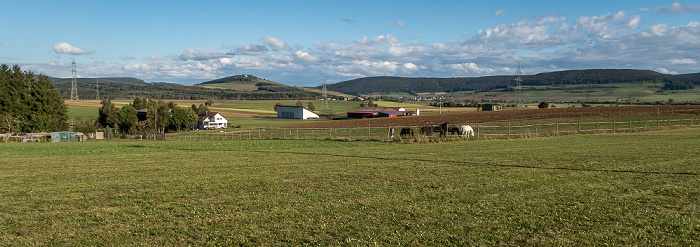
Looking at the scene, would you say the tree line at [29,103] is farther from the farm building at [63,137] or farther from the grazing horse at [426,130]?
the grazing horse at [426,130]

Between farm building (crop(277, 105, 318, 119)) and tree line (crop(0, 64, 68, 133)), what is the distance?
5661 centimetres

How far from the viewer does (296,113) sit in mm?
120562

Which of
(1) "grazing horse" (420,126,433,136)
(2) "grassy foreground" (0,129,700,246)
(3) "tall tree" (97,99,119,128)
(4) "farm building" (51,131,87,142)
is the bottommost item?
(4) "farm building" (51,131,87,142)

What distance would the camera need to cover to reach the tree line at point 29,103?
63281 millimetres

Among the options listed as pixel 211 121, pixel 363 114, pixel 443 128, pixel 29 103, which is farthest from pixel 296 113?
pixel 443 128

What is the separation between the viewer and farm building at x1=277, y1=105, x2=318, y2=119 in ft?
391

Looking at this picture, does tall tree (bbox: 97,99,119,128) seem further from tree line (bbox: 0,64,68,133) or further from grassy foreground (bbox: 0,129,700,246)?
grassy foreground (bbox: 0,129,700,246)

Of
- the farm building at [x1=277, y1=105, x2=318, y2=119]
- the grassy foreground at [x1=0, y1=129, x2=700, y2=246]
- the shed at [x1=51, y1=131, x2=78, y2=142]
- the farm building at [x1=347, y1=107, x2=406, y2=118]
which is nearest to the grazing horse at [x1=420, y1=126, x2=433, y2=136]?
the grassy foreground at [x1=0, y1=129, x2=700, y2=246]

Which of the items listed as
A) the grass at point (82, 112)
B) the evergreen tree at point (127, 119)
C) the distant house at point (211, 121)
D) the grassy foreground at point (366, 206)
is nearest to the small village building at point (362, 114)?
the distant house at point (211, 121)

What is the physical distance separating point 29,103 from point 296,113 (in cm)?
6239

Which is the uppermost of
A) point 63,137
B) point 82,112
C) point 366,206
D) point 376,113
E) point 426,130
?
point 82,112

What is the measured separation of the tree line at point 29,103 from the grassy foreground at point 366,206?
57.0 meters

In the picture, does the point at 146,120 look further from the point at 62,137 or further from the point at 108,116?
the point at 62,137

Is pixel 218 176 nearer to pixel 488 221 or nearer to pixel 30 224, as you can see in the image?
pixel 30 224
